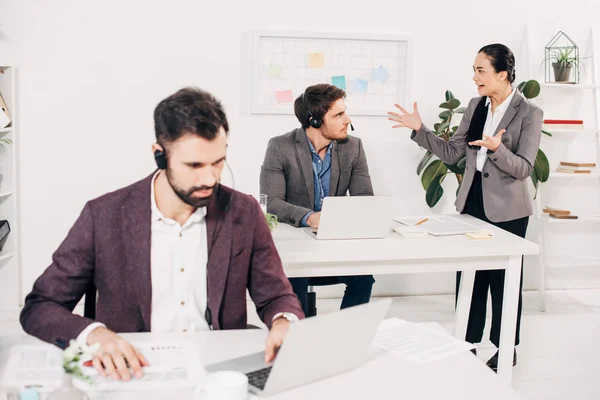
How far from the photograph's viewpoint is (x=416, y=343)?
1.71 m

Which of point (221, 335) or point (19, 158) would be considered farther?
point (19, 158)

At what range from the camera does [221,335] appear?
1739 mm

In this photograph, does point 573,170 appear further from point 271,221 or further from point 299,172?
point 271,221

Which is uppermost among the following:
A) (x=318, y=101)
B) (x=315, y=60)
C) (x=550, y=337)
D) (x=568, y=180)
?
(x=315, y=60)

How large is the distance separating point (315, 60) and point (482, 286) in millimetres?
1636

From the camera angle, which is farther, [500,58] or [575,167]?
[575,167]

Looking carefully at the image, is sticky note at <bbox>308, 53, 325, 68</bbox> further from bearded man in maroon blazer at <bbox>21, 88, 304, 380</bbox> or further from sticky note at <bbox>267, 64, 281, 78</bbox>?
bearded man in maroon blazer at <bbox>21, 88, 304, 380</bbox>

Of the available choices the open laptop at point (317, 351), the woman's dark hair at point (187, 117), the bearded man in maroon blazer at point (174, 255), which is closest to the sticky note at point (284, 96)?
the bearded man in maroon blazer at point (174, 255)

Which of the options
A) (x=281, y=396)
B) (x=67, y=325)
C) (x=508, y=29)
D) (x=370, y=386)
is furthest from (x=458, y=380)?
(x=508, y=29)

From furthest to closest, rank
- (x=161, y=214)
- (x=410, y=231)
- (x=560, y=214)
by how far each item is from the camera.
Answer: (x=560, y=214)
(x=410, y=231)
(x=161, y=214)

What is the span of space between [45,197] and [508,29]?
296cm

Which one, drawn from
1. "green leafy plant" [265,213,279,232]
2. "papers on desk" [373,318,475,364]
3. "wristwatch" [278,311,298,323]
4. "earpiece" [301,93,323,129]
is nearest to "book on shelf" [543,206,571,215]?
"earpiece" [301,93,323,129]

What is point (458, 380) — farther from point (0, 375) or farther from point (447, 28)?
point (447, 28)

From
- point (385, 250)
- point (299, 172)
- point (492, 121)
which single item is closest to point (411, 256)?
point (385, 250)
